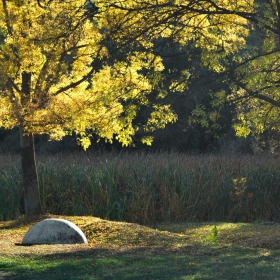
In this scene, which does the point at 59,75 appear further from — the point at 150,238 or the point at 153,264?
the point at 153,264

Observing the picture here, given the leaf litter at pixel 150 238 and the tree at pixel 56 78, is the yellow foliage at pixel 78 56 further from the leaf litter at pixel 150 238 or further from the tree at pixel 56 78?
the leaf litter at pixel 150 238

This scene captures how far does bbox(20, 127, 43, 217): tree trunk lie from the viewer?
13273 millimetres

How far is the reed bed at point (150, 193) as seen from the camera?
14.4 metres

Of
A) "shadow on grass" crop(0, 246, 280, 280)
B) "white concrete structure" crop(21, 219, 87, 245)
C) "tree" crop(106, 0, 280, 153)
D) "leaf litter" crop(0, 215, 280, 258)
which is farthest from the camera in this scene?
"tree" crop(106, 0, 280, 153)

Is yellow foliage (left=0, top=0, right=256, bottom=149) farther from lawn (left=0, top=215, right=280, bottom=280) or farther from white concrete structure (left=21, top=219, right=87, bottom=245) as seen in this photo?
white concrete structure (left=21, top=219, right=87, bottom=245)

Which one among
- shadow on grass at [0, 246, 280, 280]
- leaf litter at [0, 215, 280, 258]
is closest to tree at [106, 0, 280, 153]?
leaf litter at [0, 215, 280, 258]

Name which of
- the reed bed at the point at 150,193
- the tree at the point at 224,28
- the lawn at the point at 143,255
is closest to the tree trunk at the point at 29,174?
the lawn at the point at 143,255

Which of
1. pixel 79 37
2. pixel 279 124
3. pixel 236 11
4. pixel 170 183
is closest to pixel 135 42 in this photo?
pixel 79 37

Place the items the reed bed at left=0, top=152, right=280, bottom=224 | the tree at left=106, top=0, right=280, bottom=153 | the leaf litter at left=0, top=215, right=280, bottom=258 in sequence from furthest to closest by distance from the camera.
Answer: the reed bed at left=0, top=152, right=280, bottom=224
the tree at left=106, top=0, right=280, bottom=153
the leaf litter at left=0, top=215, right=280, bottom=258

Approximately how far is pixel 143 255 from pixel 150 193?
5458mm

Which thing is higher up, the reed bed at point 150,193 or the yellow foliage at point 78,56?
the yellow foliage at point 78,56

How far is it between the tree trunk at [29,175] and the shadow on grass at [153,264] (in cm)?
412

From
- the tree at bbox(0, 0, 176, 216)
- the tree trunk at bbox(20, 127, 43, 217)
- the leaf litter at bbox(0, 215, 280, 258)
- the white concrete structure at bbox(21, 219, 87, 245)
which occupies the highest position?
the tree at bbox(0, 0, 176, 216)

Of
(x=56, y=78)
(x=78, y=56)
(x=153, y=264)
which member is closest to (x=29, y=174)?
(x=56, y=78)
